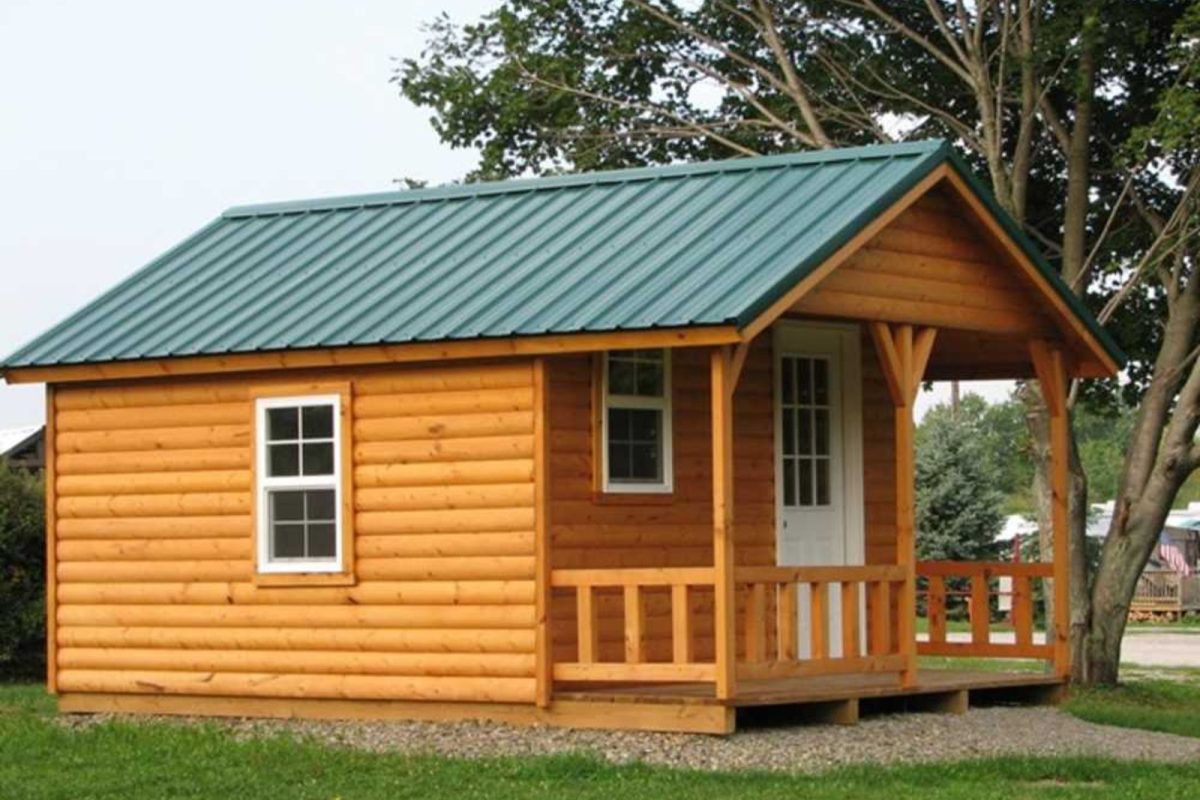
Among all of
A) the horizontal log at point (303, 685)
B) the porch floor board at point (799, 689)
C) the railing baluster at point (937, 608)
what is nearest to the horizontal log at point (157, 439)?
the horizontal log at point (303, 685)

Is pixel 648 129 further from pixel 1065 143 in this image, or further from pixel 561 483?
pixel 561 483

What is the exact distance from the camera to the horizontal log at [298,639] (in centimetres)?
1906

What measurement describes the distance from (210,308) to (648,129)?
1013cm

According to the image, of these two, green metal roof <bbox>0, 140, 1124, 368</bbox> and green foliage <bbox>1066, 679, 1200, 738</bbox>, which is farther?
green foliage <bbox>1066, 679, 1200, 738</bbox>

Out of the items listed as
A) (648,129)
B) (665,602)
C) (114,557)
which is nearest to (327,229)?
(114,557)

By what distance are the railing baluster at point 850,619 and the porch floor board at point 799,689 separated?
12.3 inches

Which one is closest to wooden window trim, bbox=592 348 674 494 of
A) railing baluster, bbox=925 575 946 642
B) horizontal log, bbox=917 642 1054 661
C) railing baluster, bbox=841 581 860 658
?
railing baluster, bbox=841 581 860 658

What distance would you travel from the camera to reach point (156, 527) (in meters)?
21.0

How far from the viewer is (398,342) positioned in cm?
1906

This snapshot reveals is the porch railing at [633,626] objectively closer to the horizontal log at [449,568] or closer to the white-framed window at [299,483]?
the horizontal log at [449,568]

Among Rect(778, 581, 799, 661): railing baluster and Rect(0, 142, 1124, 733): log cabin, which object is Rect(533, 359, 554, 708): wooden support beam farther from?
Rect(778, 581, 799, 661): railing baluster

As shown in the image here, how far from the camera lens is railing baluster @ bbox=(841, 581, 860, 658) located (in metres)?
18.9

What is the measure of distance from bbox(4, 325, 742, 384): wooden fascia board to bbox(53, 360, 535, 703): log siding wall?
26cm

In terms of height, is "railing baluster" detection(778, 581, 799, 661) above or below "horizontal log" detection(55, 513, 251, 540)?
below
